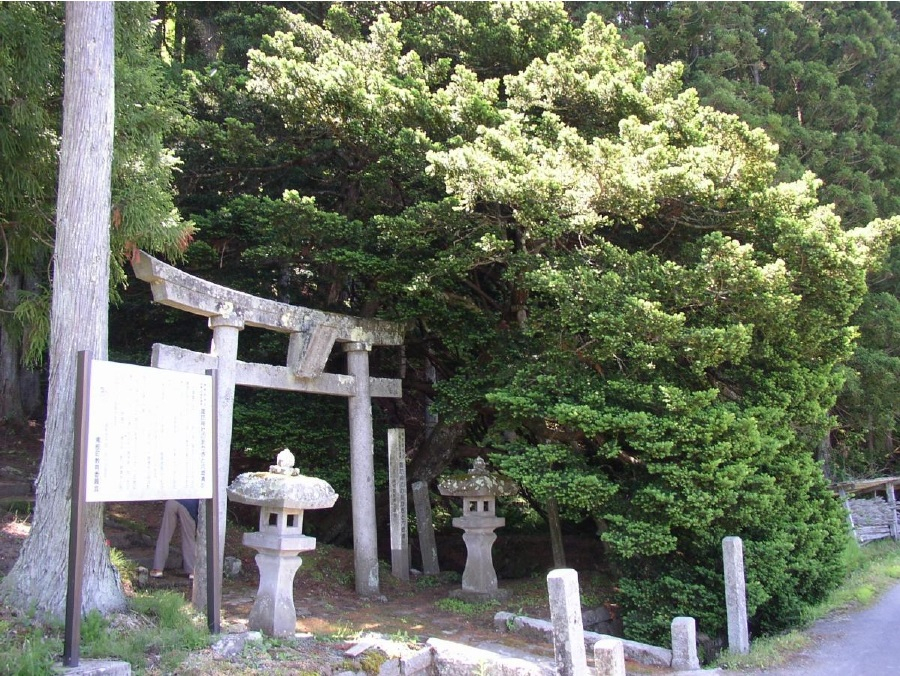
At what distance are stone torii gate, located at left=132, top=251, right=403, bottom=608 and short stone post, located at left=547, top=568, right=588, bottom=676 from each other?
3.26m

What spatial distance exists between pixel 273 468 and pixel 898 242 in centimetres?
1513

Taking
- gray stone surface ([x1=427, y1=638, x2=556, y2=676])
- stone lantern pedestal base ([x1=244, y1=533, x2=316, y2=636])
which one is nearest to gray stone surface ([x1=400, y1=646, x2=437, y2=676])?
gray stone surface ([x1=427, y1=638, x2=556, y2=676])

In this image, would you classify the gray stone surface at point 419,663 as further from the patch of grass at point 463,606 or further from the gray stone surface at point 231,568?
the gray stone surface at point 231,568

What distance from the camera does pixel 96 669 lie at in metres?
4.67

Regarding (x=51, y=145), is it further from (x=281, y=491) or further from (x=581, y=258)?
(x=581, y=258)

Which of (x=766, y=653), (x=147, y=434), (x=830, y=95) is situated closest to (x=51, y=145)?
(x=147, y=434)

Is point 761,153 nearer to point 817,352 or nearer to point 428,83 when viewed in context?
point 817,352

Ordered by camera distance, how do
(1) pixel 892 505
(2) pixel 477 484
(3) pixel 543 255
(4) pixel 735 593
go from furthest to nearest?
(1) pixel 892 505 → (2) pixel 477 484 → (3) pixel 543 255 → (4) pixel 735 593

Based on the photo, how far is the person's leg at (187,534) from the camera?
28.0ft

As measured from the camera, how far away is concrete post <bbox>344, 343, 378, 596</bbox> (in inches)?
389

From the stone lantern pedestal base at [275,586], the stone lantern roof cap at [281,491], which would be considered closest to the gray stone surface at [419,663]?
the stone lantern pedestal base at [275,586]

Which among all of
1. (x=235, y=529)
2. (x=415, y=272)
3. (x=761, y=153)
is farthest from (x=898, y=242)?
(x=235, y=529)

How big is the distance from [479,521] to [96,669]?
6223 mm

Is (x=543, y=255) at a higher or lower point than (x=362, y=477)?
higher
